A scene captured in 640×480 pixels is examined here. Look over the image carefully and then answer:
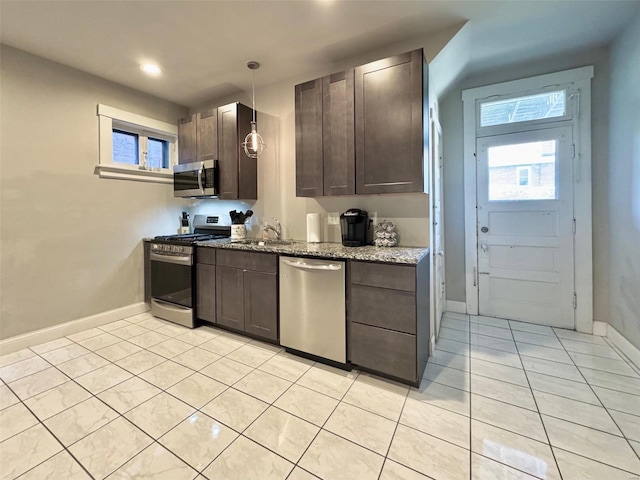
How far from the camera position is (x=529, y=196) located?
292 centimetres

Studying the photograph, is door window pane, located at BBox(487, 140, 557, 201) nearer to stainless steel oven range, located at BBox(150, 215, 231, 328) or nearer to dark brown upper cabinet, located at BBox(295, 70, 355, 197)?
dark brown upper cabinet, located at BBox(295, 70, 355, 197)

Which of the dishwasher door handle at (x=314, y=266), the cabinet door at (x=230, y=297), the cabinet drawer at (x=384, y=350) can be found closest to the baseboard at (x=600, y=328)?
the cabinet drawer at (x=384, y=350)

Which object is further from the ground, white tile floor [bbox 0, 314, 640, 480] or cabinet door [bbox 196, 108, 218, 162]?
cabinet door [bbox 196, 108, 218, 162]

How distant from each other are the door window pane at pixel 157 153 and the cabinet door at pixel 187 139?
327 mm

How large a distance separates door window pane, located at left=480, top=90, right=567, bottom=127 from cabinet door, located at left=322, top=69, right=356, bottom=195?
5.87 ft

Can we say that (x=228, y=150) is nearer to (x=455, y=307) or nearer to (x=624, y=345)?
(x=455, y=307)

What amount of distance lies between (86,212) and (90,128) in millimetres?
910

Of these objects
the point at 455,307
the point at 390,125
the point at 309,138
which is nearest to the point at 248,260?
the point at 309,138

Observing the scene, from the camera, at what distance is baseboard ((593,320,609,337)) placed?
265 cm

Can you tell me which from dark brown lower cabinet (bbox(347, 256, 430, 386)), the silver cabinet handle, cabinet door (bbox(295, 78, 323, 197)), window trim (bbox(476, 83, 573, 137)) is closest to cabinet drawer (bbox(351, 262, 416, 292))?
dark brown lower cabinet (bbox(347, 256, 430, 386))

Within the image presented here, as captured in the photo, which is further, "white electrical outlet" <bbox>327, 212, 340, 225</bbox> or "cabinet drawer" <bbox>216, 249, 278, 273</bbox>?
"white electrical outlet" <bbox>327, 212, 340, 225</bbox>

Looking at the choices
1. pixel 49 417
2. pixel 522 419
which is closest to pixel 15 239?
pixel 49 417

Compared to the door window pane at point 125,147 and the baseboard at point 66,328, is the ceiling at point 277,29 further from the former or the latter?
the baseboard at point 66,328

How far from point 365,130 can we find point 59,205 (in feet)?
10.1
